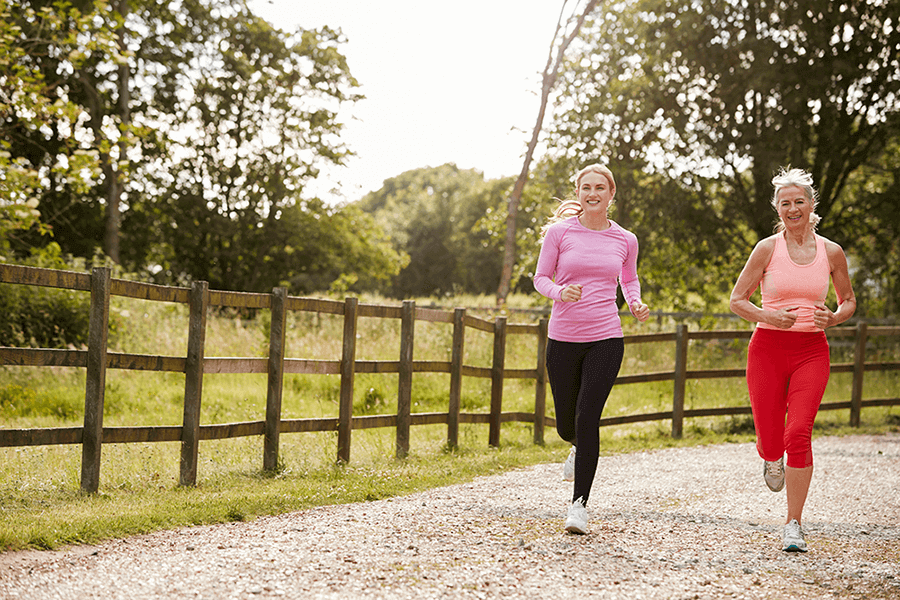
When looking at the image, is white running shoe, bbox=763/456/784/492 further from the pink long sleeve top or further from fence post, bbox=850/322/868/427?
fence post, bbox=850/322/868/427

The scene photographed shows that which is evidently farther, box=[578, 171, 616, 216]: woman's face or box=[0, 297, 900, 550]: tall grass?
box=[0, 297, 900, 550]: tall grass

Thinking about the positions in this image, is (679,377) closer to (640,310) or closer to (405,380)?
(405,380)

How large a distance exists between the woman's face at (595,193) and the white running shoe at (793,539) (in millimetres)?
2150

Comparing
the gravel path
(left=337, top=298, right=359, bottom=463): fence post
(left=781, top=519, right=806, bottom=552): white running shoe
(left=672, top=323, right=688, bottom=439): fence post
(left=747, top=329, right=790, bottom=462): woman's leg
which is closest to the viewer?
the gravel path

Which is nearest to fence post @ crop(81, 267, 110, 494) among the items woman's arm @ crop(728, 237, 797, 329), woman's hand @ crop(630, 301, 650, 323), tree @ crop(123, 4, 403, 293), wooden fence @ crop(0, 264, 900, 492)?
wooden fence @ crop(0, 264, 900, 492)

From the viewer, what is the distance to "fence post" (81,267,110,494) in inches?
214

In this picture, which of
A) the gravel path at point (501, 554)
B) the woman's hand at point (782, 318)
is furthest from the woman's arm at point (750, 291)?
the gravel path at point (501, 554)

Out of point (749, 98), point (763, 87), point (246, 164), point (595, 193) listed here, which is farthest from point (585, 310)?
point (246, 164)

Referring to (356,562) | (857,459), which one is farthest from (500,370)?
(356,562)

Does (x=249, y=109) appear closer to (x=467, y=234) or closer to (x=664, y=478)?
(x=664, y=478)

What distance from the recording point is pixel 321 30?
28.4 metres

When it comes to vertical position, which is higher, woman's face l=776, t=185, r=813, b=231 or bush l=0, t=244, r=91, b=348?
woman's face l=776, t=185, r=813, b=231

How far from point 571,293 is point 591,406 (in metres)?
0.71

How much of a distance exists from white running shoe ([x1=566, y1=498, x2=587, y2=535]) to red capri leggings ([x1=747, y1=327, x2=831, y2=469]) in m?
1.25
